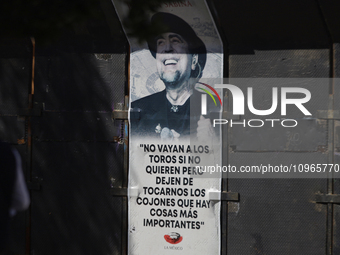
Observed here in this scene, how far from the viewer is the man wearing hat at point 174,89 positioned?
4.09 meters

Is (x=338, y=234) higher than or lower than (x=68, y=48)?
lower

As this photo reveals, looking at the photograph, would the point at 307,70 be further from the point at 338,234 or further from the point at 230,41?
the point at 338,234

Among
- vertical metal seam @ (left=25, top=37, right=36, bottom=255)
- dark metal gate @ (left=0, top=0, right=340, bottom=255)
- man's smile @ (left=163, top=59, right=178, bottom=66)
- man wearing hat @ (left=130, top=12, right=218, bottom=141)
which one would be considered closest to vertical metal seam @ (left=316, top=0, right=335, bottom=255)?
dark metal gate @ (left=0, top=0, right=340, bottom=255)

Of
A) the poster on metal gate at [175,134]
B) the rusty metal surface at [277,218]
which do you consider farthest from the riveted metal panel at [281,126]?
the rusty metal surface at [277,218]

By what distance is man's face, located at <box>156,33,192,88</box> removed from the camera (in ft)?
13.5

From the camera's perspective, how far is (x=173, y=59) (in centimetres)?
414

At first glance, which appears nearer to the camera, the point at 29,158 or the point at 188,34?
the point at 188,34

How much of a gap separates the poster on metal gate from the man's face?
1cm

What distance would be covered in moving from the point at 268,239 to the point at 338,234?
0.76 meters

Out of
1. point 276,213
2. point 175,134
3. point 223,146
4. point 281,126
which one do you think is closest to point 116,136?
point 175,134

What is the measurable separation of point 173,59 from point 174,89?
35 cm

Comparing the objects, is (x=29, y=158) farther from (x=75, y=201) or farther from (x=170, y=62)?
(x=170, y=62)

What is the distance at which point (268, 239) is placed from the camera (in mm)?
4016

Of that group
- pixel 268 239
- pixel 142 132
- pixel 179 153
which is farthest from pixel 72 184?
pixel 268 239
